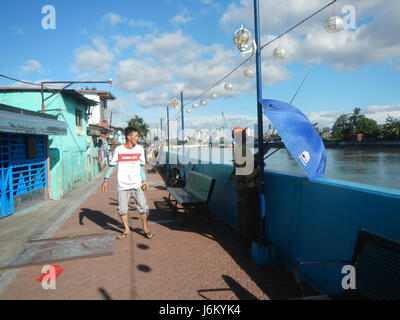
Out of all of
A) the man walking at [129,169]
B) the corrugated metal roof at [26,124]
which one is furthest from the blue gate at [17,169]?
the man walking at [129,169]

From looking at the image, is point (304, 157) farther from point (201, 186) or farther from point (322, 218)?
point (201, 186)

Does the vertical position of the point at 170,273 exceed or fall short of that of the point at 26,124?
it falls short

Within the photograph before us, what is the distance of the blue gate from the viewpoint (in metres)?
7.04

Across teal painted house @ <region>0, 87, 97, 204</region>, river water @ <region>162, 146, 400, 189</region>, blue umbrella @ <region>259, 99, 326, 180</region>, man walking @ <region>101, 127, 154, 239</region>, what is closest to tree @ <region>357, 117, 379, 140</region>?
river water @ <region>162, 146, 400, 189</region>

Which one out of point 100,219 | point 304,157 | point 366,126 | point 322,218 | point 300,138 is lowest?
point 100,219

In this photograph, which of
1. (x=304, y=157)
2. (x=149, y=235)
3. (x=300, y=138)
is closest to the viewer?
(x=304, y=157)

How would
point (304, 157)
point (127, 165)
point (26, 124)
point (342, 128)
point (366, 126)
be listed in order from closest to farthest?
point (304, 157), point (127, 165), point (26, 124), point (366, 126), point (342, 128)

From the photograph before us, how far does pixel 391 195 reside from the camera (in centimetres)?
229

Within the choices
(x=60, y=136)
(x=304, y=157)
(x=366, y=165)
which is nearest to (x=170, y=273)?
(x=304, y=157)

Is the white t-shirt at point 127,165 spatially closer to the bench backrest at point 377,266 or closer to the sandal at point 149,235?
the sandal at point 149,235

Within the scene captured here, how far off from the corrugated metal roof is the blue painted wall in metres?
5.72

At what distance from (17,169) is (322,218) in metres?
8.38

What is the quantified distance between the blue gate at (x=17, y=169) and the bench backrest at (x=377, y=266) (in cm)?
781

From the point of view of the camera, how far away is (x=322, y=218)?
3047 millimetres
